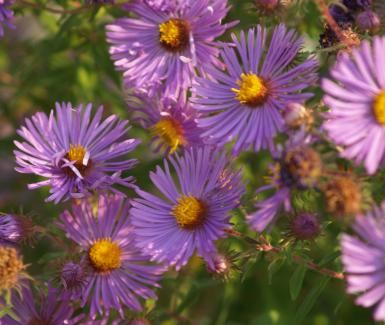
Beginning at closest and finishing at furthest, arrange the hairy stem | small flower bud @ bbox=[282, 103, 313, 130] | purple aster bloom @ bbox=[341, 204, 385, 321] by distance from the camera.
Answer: purple aster bloom @ bbox=[341, 204, 385, 321] → small flower bud @ bbox=[282, 103, 313, 130] → the hairy stem

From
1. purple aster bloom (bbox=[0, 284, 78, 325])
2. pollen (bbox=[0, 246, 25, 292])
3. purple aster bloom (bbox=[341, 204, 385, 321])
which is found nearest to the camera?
purple aster bloom (bbox=[341, 204, 385, 321])

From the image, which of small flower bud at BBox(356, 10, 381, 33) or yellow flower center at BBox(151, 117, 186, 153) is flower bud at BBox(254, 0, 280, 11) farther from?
yellow flower center at BBox(151, 117, 186, 153)

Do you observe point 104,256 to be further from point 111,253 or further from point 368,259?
point 368,259

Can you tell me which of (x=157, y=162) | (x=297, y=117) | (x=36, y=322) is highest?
(x=297, y=117)

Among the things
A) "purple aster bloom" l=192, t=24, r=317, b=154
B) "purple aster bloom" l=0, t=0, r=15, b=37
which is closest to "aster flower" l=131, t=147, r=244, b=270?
"purple aster bloom" l=192, t=24, r=317, b=154

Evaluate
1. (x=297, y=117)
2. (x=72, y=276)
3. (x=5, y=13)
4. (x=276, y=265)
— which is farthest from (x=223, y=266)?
(x=5, y=13)

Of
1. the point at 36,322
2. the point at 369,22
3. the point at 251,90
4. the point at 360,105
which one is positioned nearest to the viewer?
the point at 360,105
